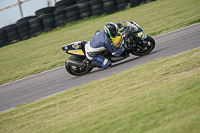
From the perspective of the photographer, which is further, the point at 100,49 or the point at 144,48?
the point at 144,48

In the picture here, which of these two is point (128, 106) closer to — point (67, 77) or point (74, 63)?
point (74, 63)

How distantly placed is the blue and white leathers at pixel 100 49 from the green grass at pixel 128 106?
1341mm

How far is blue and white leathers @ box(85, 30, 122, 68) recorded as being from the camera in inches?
315

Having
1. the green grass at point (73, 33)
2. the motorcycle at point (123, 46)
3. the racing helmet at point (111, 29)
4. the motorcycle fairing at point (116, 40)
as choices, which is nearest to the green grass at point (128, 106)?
the motorcycle at point (123, 46)

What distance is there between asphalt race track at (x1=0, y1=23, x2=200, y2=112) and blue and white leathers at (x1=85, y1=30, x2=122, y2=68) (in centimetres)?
35

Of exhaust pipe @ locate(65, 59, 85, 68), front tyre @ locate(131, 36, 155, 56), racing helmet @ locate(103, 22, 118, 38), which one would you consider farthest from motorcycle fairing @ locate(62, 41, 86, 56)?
front tyre @ locate(131, 36, 155, 56)

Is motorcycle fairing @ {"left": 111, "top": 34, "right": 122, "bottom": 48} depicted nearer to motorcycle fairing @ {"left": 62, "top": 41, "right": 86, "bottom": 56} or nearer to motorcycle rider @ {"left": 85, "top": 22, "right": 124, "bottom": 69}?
motorcycle rider @ {"left": 85, "top": 22, "right": 124, "bottom": 69}

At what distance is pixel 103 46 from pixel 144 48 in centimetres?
142

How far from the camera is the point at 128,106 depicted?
4.65 metres

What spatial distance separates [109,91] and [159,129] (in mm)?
2507

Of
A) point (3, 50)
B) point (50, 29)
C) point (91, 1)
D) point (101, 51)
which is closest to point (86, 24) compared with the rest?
point (91, 1)

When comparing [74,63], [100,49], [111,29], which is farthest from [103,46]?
[74,63]

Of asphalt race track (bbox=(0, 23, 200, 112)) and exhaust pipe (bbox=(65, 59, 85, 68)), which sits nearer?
asphalt race track (bbox=(0, 23, 200, 112))

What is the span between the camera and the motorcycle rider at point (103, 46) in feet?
26.1
